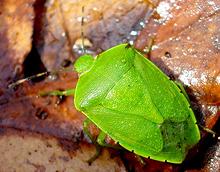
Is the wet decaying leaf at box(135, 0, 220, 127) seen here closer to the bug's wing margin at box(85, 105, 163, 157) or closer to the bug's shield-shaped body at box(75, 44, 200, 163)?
the bug's shield-shaped body at box(75, 44, 200, 163)

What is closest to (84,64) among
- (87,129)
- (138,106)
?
(87,129)

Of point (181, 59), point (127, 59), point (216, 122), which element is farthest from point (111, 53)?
point (216, 122)

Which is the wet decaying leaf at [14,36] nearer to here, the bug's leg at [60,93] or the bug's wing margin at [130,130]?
the bug's leg at [60,93]

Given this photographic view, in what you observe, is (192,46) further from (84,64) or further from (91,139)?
(91,139)

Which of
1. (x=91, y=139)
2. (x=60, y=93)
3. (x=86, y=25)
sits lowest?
(x=91, y=139)

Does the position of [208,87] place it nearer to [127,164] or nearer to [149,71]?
[149,71]
